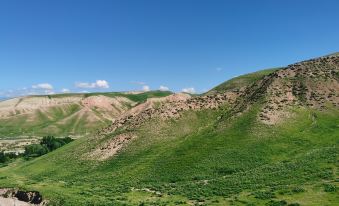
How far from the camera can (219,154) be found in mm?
77875

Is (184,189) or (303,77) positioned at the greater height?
(303,77)

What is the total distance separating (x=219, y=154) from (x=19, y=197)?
126 ft

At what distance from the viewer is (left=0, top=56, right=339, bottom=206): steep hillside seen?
5844 cm

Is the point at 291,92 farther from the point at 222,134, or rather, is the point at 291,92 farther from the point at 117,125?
the point at 117,125

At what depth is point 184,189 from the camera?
6272 cm

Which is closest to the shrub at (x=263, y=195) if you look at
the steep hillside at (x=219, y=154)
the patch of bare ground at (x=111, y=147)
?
the steep hillside at (x=219, y=154)

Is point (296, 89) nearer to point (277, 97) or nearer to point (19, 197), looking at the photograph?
point (277, 97)

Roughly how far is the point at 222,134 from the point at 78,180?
32.4 m

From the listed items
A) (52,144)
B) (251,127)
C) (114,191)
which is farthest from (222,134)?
(52,144)

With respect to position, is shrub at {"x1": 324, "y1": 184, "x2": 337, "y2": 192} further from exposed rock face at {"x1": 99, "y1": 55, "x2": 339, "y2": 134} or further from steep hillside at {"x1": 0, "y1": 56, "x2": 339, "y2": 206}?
exposed rock face at {"x1": 99, "y1": 55, "x2": 339, "y2": 134}

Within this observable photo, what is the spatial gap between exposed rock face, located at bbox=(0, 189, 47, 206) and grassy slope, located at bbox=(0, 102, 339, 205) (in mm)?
1754

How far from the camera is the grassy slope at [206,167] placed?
57.2 metres

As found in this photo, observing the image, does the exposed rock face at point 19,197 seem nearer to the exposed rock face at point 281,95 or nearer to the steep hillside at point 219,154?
the steep hillside at point 219,154

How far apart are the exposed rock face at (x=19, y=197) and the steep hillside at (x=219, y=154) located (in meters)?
1.38
